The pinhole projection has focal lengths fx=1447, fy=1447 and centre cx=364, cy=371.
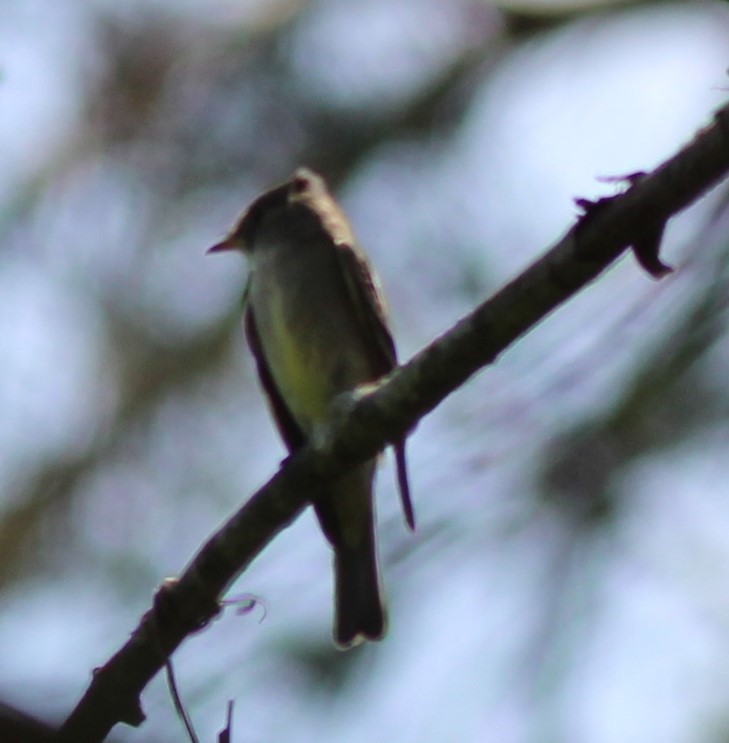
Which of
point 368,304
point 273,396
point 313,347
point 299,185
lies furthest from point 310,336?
point 299,185

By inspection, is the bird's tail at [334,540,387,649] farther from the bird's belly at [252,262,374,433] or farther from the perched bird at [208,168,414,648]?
the bird's belly at [252,262,374,433]

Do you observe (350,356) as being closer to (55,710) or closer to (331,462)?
(331,462)

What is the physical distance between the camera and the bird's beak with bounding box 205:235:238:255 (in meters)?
5.41

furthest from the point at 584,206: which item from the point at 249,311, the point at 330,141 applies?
the point at 330,141

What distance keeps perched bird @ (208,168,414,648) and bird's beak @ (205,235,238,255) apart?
13.7 inches

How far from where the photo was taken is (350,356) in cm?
477

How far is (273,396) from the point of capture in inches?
198

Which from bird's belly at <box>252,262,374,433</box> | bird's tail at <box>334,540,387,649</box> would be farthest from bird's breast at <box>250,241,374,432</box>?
bird's tail at <box>334,540,387,649</box>

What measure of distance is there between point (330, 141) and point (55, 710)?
605 centimetres

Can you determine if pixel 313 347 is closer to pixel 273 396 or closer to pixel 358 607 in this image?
pixel 273 396

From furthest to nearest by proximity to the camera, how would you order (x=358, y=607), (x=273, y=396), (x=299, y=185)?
(x=299, y=185) < (x=273, y=396) < (x=358, y=607)

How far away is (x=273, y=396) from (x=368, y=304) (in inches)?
20.0

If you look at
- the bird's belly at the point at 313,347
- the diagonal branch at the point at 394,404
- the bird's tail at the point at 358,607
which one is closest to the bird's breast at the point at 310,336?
the bird's belly at the point at 313,347

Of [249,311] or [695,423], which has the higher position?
[249,311]
